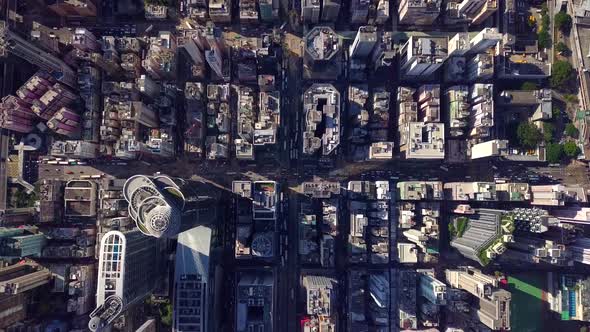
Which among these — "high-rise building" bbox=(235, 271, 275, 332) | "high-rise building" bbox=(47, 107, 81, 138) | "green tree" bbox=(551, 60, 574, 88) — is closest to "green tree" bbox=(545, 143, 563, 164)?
"green tree" bbox=(551, 60, 574, 88)

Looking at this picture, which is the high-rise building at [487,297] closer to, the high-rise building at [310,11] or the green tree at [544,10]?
the green tree at [544,10]

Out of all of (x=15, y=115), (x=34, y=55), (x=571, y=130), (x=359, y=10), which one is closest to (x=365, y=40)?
(x=359, y=10)

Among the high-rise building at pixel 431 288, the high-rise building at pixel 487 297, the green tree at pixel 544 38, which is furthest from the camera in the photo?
the green tree at pixel 544 38

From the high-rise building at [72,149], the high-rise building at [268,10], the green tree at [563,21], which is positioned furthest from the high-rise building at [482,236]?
the high-rise building at [72,149]

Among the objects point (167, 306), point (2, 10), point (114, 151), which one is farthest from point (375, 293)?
point (2, 10)

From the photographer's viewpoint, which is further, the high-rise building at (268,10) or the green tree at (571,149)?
the green tree at (571,149)

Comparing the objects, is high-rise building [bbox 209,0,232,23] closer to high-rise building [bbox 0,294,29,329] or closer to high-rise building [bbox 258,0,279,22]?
high-rise building [bbox 258,0,279,22]

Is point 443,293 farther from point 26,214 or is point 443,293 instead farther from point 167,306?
point 26,214
